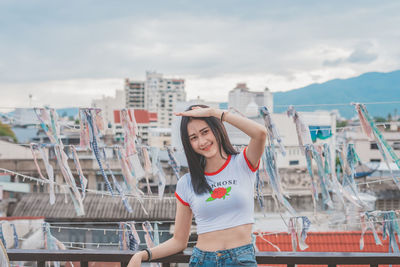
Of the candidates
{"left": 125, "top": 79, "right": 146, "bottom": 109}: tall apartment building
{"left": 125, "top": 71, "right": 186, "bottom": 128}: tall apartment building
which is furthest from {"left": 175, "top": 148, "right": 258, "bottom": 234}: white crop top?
{"left": 125, "top": 79, "right": 146, "bottom": 109}: tall apartment building

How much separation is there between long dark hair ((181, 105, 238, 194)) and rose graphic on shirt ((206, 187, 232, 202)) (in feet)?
0.15

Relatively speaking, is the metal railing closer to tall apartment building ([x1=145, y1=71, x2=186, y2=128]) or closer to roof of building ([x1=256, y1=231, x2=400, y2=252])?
roof of building ([x1=256, y1=231, x2=400, y2=252])

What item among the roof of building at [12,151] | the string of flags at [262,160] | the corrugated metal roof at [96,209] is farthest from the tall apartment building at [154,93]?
the string of flags at [262,160]

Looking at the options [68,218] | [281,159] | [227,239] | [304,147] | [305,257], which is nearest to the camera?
[227,239]

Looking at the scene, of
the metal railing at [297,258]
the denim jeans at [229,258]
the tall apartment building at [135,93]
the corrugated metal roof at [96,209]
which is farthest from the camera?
the tall apartment building at [135,93]

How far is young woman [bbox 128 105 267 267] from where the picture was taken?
2.20 meters

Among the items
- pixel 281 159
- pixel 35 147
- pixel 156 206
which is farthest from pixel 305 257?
pixel 281 159

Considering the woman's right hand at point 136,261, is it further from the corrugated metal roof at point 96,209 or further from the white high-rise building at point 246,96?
the white high-rise building at point 246,96

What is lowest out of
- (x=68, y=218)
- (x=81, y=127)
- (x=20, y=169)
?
(x=68, y=218)

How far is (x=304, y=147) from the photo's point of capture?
6023mm

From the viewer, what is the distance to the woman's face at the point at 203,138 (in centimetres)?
229

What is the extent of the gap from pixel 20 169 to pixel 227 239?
16.8 metres

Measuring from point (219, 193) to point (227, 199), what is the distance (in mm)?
53

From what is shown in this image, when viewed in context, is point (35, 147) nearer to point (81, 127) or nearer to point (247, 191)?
point (81, 127)
